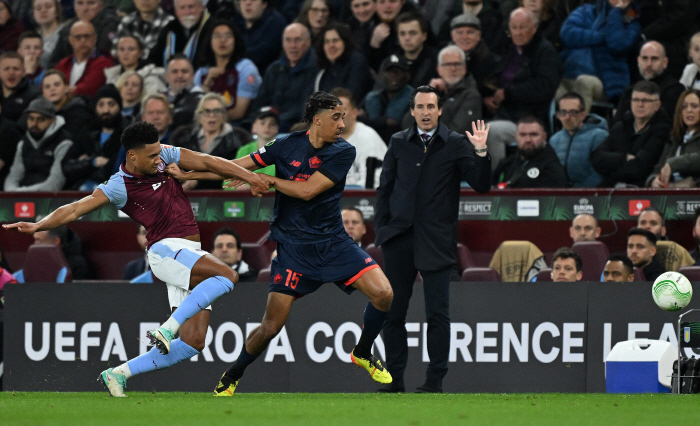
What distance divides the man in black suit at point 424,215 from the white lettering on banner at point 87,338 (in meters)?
3.14

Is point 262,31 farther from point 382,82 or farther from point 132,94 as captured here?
point 382,82

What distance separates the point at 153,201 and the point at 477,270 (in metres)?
3.71

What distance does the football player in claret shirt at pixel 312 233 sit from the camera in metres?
7.56

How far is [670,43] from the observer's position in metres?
12.1

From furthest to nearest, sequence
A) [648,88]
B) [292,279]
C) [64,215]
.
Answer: [648,88] → [292,279] → [64,215]

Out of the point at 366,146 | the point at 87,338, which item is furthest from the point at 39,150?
the point at 366,146

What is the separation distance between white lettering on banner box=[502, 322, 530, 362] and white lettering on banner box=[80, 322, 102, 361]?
3796 mm

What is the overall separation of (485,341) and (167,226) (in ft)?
11.0

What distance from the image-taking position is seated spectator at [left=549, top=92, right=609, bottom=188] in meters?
11.3

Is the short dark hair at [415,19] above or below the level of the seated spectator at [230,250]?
above

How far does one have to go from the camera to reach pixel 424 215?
331 inches

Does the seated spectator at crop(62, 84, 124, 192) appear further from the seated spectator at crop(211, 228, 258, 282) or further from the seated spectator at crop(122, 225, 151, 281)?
the seated spectator at crop(211, 228, 258, 282)

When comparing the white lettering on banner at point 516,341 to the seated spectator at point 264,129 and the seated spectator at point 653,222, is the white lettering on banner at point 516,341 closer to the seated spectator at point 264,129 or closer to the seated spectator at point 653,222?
Result: the seated spectator at point 653,222

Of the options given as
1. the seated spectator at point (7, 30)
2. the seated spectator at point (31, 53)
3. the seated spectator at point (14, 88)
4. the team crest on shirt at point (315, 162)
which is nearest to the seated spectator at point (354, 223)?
the team crest on shirt at point (315, 162)
